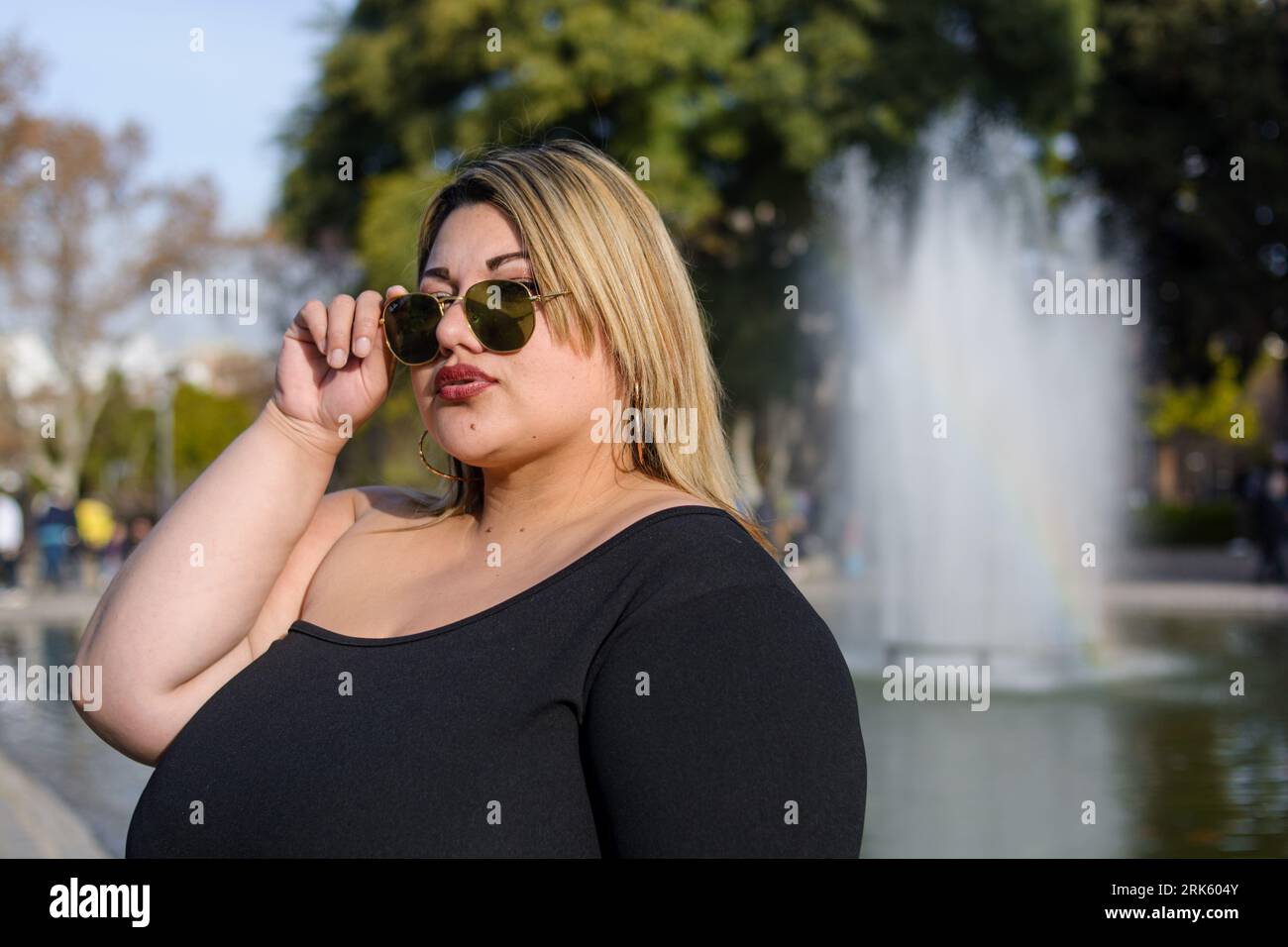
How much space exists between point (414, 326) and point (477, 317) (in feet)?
0.44

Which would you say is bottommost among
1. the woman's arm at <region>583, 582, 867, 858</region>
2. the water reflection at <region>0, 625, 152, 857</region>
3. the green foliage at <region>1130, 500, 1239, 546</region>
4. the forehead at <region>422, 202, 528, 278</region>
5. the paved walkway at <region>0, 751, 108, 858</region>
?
the water reflection at <region>0, 625, 152, 857</region>

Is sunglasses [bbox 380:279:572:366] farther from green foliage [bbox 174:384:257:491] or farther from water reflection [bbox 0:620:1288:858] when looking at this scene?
green foliage [bbox 174:384:257:491]

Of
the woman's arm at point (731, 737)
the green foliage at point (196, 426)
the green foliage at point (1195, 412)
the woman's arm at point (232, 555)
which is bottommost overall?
the woman's arm at point (731, 737)

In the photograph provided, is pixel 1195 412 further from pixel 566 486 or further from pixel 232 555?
pixel 232 555

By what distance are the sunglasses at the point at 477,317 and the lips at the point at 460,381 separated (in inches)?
1.4

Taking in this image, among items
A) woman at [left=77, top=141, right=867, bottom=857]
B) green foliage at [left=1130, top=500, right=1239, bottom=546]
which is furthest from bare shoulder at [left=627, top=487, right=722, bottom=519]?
green foliage at [left=1130, top=500, right=1239, bottom=546]

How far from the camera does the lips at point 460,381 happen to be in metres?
1.98

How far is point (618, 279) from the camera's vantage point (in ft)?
6.33

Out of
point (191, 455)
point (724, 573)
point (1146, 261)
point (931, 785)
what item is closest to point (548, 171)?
point (724, 573)

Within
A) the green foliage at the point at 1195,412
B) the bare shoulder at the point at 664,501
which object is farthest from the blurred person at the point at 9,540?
the green foliage at the point at 1195,412

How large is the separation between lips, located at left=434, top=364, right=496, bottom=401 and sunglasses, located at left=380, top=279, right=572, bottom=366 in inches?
1.4

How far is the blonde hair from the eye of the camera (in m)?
1.92

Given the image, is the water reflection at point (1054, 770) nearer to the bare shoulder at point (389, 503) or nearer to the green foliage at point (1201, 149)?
the bare shoulder at point (389, 503)

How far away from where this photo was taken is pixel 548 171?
1966mm
